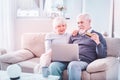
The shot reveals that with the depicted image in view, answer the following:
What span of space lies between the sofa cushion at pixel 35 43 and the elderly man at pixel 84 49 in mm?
563

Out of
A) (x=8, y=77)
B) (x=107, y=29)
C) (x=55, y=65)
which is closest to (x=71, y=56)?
(x=55, y=65)

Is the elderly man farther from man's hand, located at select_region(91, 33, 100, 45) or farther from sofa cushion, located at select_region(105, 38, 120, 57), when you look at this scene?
sofa cushion, located at select_region(105, 38, 120, 57)

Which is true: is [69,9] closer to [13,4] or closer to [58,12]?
[58,12]

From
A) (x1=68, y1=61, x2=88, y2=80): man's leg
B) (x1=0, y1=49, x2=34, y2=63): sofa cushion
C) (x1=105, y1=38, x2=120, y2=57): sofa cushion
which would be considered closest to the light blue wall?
(x1=105, y1=38, x2=120, y2=57): sofa cushion

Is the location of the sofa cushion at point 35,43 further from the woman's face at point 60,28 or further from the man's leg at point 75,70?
the man's leg at point 75,70

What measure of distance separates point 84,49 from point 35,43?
874 millimetres

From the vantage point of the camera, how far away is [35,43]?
343cm

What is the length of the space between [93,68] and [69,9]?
1.84 meters

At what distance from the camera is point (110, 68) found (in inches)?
104

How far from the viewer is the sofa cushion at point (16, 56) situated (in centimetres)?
303

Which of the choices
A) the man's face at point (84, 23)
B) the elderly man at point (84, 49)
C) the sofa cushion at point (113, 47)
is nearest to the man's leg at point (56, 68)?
the elderly man at point (84, 49)

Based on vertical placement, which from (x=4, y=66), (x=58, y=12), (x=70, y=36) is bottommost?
(x=4, y=66)

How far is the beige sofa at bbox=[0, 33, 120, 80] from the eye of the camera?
8.45 ft

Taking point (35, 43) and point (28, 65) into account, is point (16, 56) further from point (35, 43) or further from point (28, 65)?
point (35, 43)
